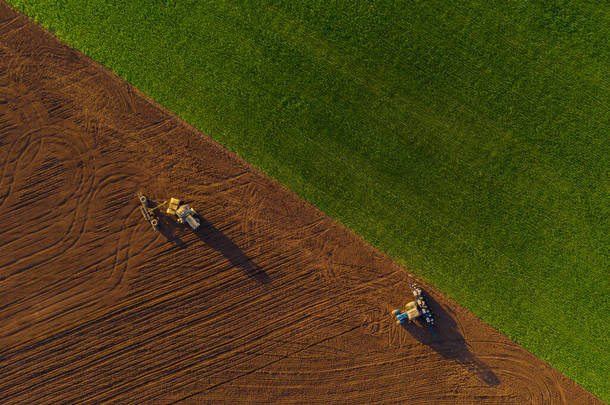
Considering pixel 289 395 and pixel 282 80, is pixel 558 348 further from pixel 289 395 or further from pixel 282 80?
pixel 282 80

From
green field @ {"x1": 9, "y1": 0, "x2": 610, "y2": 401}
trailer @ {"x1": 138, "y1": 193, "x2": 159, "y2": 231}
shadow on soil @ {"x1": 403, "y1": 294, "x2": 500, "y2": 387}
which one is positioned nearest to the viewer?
green field @ {"x1": 9, "y1": 0, "x2": 610, "y2": 401}

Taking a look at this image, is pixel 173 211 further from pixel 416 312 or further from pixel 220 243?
pixel 416 312

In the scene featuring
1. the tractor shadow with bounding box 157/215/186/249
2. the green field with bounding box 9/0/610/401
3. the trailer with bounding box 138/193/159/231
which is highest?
the green field with bounding box 9/0/610/401

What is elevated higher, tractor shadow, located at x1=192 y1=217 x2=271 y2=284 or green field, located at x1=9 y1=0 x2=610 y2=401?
green field, located at x1=9 y1=0 x2=610 y2=401

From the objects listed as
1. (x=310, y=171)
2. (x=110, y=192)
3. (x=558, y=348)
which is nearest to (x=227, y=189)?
(x=310, y=171)

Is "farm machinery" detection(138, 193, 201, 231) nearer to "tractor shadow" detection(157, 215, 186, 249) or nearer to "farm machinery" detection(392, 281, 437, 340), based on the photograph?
"tractor shadow" detection(157, 215, 186, 249)

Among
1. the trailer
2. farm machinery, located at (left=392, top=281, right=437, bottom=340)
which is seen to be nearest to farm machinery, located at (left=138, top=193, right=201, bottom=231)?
the trailer

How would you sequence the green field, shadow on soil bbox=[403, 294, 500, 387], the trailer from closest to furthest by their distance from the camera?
the green field → the trailer → shadow on soil bbox=[403, 294, 500, 387]

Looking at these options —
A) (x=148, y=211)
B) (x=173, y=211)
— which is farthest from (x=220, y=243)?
(x=148, y=211)
